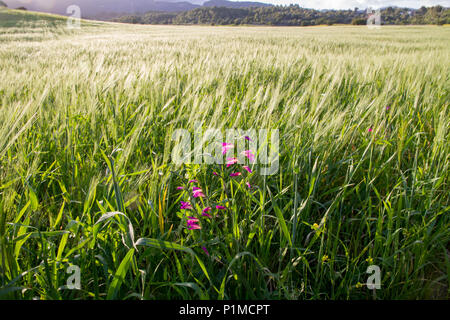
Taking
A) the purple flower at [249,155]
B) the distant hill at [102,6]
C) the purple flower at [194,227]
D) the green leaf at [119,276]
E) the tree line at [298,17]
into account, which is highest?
the distant hill at [102,6]

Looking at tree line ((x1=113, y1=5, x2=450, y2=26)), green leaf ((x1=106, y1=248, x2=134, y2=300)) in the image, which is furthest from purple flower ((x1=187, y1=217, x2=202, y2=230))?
tree line ((x1=113, y1=5, x2=450, y2=26))

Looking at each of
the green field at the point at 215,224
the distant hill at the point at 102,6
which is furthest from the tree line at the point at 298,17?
the green field at the point at 215,224

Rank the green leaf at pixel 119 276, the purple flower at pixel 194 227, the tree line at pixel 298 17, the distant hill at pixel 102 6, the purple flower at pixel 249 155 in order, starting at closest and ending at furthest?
the green leaf at pixel 119 276 → the purple flower at pixel 194 227 → the purple flower at pixel 249 155 → the tree line at pixel 298 17 → the distant hill at pixel 102 6

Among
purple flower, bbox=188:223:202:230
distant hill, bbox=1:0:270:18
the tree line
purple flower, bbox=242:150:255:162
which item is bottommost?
purple flower, bbox=188:223:202:230

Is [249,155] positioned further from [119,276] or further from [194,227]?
[119,276]

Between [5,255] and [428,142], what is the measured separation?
1310 mm

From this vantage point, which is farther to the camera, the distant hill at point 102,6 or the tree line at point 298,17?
the distant hill at point 102,6

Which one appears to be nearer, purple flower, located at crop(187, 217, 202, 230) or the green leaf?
the green leaf

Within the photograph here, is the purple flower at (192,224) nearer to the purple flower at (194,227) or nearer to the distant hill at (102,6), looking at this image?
the purple flower at (194,227)

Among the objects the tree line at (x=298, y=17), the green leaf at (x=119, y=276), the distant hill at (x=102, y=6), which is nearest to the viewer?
the green leaf at (x=119, y=276)

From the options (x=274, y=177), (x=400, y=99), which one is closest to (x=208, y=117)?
(x=274, y=177)

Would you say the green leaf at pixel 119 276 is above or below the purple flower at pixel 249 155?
below

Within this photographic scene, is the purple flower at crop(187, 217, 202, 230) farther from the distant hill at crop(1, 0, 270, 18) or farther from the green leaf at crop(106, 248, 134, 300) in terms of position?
the distant hill at crop(1, 0, 270, 18)

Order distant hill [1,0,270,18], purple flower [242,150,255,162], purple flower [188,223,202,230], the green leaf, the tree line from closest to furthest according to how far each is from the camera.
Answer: the green leaf, purple flower [188,223,202,230], purple flower [242,150,255,162], the tree line, distant hill [1,0,270,18]
